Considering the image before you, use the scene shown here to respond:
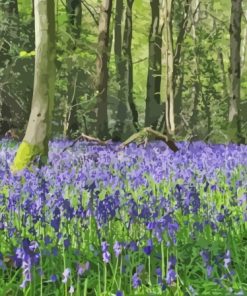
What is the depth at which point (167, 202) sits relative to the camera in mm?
6340

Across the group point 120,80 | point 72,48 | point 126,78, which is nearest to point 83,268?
point 72,48

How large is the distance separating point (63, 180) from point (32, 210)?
2.23 meters

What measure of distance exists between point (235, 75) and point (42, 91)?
1059cm

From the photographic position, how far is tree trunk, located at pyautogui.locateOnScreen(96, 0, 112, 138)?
20.4 m

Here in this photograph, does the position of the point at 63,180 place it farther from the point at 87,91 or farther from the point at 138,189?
the point at 87,91

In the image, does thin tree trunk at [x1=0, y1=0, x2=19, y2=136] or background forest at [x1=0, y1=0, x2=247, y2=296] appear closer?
background forest at [x1=0, y1=0, x2=247, y2=296]

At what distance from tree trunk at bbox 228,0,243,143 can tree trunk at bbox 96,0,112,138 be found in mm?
3802

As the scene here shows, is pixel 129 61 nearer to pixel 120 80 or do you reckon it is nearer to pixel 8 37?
pixel 120 80

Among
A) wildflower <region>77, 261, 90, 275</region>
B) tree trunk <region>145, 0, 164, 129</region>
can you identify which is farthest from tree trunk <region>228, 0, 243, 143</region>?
wildflower <region>77, 261, 90, 275</region>

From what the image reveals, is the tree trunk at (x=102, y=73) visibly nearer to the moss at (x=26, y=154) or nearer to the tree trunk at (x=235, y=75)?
the tree trunk at (x=235, y=75)

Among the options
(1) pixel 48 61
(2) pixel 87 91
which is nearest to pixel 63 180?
(1) pixel 48 61

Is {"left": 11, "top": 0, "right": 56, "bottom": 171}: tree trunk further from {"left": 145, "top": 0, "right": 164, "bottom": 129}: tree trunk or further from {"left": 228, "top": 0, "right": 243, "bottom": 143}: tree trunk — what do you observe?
{"left": 145, "top": 0, "right": 164, "bottom": 129}: tree trunk

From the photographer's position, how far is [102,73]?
20688mm

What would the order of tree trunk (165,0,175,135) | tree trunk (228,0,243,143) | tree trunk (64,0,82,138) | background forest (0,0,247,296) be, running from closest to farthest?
background forest (0,0,247,296), tree trunk (165,0,175,135), tree trunk (228,0,243,143), tree trunk (64,0,82,138)
